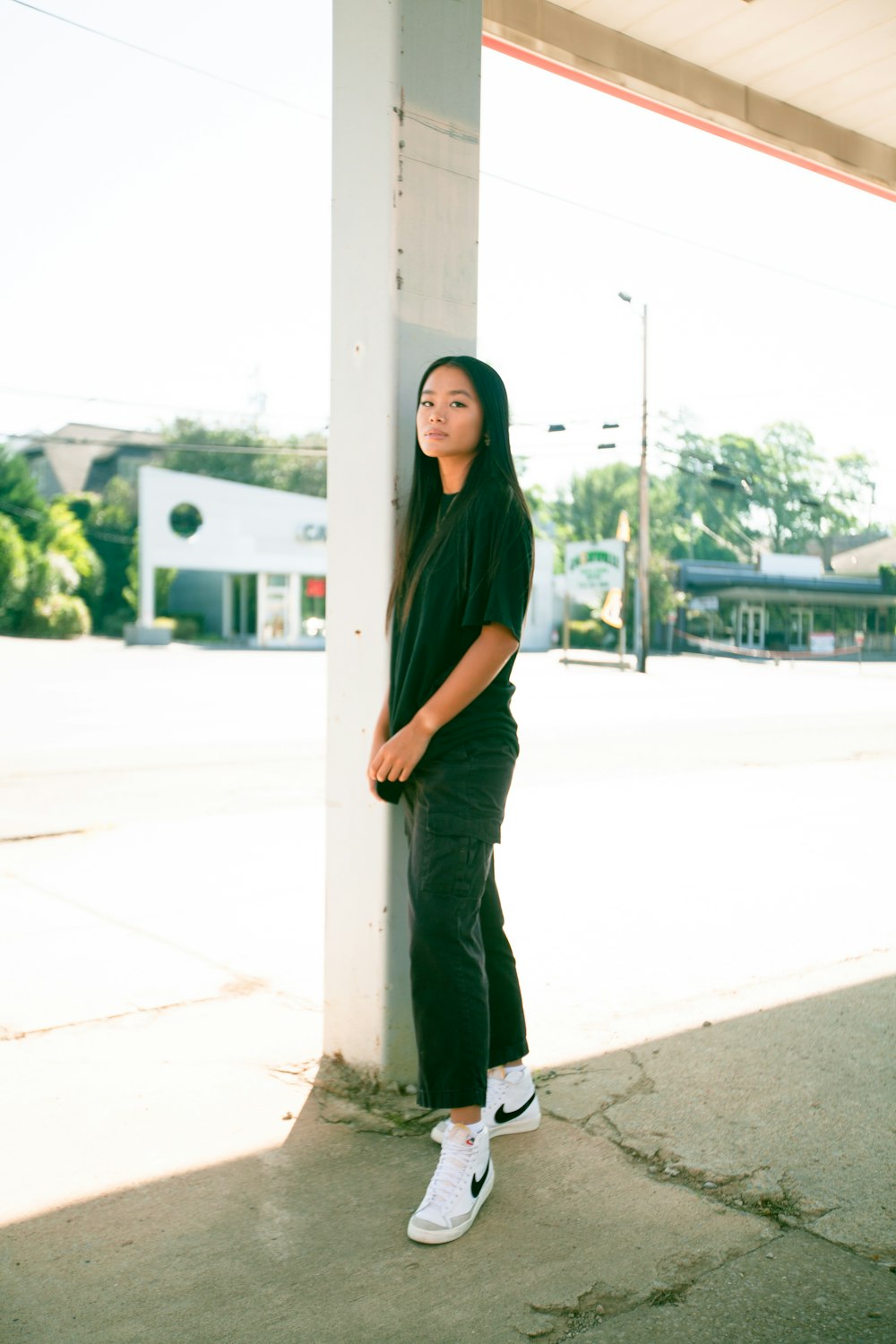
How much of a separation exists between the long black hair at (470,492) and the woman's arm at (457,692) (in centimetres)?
17

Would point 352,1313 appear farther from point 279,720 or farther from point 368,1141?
point 279,720

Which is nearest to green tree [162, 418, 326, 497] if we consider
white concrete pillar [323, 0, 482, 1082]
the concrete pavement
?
the concrete pavement

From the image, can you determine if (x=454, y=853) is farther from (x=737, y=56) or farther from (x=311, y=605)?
(x=311, y=605)

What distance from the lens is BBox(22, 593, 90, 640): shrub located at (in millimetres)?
41938

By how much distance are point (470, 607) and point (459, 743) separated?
1.03ft

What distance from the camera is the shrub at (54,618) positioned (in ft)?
138

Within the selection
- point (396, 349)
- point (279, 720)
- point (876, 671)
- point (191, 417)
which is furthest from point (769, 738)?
point (191, 417)

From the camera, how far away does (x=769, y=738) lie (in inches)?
569

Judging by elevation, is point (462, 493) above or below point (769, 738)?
above

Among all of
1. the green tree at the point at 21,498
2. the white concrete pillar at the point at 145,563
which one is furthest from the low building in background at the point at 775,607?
the green tree at the point at 21,498

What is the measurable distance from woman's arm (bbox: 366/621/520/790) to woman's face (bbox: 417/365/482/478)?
48 cm

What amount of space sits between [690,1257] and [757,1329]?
26cm

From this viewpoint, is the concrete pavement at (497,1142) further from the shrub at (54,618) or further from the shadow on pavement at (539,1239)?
the shrub at (54,618)

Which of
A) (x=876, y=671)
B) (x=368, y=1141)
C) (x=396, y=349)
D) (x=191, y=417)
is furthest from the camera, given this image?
(x=191, y=417)
